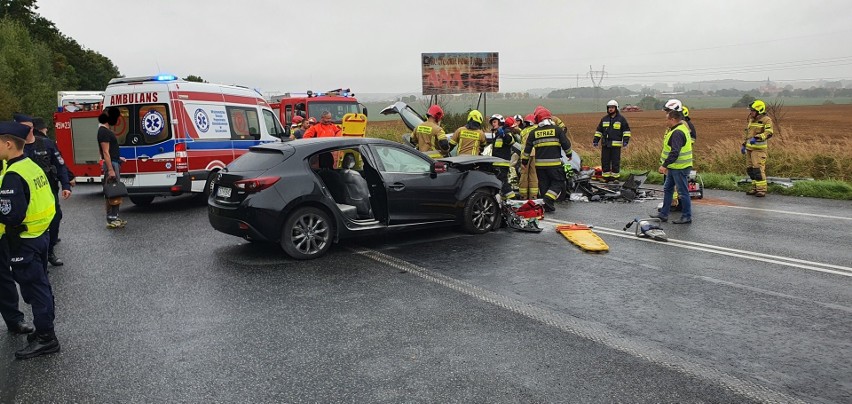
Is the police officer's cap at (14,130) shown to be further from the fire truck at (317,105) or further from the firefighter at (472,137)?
the fire truck at (317,105)

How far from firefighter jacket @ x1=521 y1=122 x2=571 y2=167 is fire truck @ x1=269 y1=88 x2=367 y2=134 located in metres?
9.13

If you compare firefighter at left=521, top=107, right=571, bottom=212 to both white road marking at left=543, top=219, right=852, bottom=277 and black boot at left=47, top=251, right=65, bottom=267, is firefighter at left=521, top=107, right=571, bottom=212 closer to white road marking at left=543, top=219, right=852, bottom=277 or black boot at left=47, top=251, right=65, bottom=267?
white road marking at left=543, top=219, right=852, bottom=277

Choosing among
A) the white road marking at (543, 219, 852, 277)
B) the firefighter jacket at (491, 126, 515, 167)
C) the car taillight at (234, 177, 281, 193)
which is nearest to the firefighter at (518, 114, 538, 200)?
the firefighter jacket at (491, 126, 515, 167)

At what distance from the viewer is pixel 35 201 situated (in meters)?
4.08

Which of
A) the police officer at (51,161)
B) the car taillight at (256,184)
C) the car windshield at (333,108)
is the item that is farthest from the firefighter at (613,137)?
the police officer at (51,161)

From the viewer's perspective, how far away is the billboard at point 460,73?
37062 millimetres

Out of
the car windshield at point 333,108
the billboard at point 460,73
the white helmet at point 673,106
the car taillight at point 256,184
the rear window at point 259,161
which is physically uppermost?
the billboard at point 460,73

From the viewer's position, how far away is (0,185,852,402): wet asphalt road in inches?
140

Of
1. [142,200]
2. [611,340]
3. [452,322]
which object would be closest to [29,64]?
[142,200]

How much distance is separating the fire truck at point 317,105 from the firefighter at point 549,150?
9.13m

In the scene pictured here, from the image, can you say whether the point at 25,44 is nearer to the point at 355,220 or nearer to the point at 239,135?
the point at 239,135

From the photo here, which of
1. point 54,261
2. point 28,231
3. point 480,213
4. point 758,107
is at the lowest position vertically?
point 54,261

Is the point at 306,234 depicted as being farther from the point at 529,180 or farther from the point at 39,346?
the point at 529,180

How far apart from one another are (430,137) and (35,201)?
7336 millimetres
